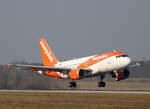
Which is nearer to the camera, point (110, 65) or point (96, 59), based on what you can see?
point (110, 65)

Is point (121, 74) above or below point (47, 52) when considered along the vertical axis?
below

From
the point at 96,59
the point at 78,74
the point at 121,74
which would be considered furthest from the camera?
the point at 121,74

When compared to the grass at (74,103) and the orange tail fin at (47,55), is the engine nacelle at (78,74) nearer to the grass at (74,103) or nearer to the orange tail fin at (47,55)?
the orange tail fin at (47,55)

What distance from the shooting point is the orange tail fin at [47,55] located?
71.0 meters

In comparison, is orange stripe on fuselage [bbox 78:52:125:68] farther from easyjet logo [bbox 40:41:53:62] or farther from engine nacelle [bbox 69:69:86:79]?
easyjet logo [bbox 40:41:53:62]

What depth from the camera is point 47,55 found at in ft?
238

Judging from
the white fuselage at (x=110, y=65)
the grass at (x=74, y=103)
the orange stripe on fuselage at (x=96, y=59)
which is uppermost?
the orange stripe on fuselage at (x=96, y=59)

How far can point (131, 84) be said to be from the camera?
74.6m

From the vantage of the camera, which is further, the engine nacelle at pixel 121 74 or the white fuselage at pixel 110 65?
the engine nacelle at pixel 121 74

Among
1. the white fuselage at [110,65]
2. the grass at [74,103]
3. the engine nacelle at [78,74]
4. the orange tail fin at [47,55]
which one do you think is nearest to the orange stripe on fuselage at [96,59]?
the white fuselage at [110,65]

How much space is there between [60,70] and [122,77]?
31.8 feet

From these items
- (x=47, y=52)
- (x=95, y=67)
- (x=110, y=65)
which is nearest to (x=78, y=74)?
(x=95, y=67)

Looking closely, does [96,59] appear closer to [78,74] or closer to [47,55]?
[78,74]

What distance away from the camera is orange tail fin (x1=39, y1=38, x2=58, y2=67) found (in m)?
71.0
